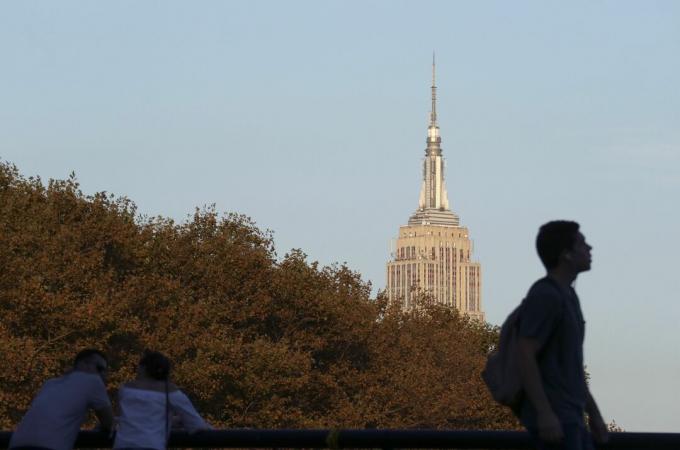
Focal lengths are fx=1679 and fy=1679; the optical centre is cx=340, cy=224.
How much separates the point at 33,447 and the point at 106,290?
47.4m

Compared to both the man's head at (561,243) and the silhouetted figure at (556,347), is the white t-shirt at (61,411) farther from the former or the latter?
the man's head at (561,243)

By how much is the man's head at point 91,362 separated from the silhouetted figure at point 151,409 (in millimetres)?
215

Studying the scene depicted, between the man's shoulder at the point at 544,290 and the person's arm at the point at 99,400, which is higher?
the man's shoulder at the point at 544,290

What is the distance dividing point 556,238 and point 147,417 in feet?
10.5

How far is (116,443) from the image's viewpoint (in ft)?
34.9

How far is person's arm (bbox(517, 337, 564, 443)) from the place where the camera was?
27.5ft

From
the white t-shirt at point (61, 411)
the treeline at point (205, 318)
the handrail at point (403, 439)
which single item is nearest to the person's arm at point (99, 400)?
the white t-shirt at point (61, 411)

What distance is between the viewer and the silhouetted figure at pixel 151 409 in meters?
10.6

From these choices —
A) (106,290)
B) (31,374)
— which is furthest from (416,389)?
(31,374)

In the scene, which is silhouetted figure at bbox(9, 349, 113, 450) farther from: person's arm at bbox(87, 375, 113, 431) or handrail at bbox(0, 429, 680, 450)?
handrail at bbox(0, 429, 680, 450)

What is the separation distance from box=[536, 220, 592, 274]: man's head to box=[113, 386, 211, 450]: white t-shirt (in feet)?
9.62

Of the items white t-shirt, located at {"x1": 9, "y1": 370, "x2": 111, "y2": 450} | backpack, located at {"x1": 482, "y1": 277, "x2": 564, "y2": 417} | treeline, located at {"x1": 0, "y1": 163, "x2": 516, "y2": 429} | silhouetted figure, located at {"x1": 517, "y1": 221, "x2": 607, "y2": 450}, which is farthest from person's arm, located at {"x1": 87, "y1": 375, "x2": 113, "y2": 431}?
treeline, located at {"x1": 0, "y1": 163, "x2": 516, "y2": 429}

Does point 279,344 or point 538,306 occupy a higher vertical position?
point 279,344

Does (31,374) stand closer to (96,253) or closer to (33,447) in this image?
(96,253)
